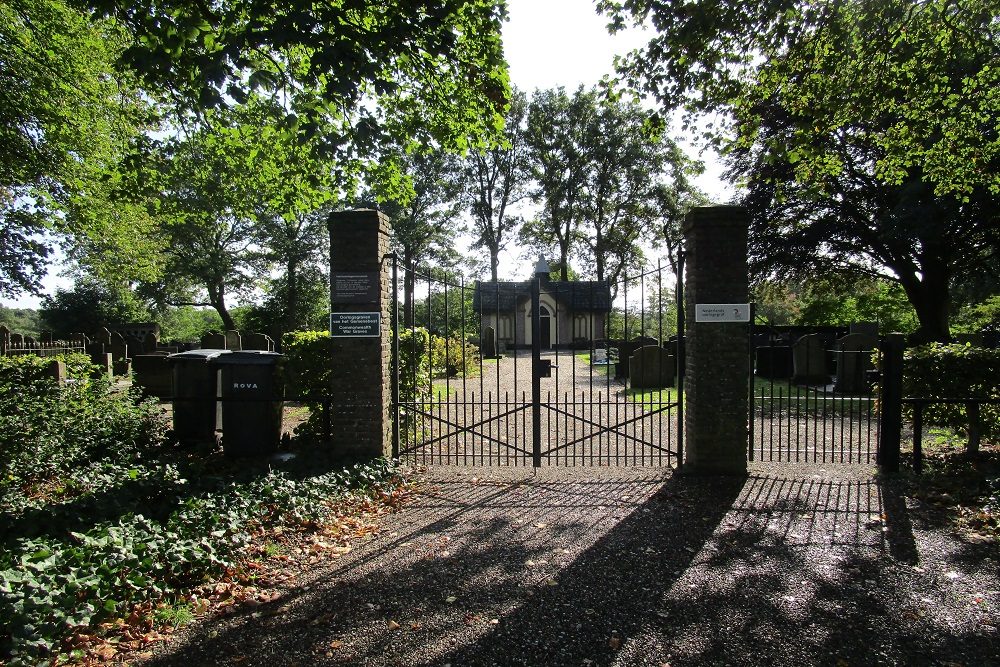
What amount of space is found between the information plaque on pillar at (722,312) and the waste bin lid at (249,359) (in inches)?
204

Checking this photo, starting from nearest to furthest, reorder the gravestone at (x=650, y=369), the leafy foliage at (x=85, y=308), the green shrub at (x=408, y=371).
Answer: the green shrub at (x=408, y=371)
the gravestone at (x=650, y=369)
the leafy foliage at (x=85, y=308)

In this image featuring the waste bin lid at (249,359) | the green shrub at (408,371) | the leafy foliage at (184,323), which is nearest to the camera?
the waste bin lid at (249,359)

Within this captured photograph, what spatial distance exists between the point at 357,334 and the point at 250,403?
5.72 ft

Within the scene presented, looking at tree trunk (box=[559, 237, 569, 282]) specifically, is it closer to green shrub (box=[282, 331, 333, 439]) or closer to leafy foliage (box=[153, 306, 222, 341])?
leafy foliage (box=[153, 306, 222, 341])

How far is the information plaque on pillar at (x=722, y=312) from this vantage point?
616 cm

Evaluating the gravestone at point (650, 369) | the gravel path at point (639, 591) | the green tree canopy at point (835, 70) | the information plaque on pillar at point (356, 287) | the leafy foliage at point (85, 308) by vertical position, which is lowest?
the gravel path at point (639, 591)

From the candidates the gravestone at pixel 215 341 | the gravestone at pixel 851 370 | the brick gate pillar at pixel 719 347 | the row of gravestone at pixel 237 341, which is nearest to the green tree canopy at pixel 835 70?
the brick gate pillar at pixel 719 347

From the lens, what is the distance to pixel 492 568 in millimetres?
4117

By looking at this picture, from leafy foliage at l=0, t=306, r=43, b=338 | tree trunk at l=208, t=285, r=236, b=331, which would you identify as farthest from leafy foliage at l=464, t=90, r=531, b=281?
leafy foliage at l=0, t=306, r=43, b=338

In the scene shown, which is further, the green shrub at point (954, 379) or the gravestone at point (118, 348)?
the gravestone at point (118, 348)

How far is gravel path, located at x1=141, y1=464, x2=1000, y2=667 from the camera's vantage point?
3.06 meters

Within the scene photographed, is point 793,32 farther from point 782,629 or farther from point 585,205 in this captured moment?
point 585,205

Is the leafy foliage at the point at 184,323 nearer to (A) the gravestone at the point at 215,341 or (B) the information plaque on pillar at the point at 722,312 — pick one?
(A) the gravestone at the point at 215,341

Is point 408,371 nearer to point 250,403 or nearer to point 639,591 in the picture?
point 250,403
